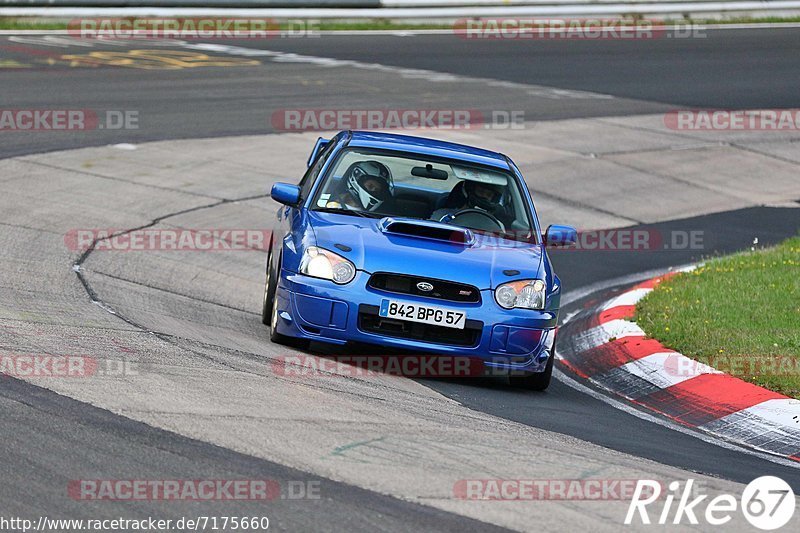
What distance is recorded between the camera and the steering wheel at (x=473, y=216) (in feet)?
29.8

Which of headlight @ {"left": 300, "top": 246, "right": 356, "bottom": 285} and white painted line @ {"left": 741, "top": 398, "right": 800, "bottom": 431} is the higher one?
headlight @ {"left": 300, "top": 246, "right": 356, "bottom": 285}

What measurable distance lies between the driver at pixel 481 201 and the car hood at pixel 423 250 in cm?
45

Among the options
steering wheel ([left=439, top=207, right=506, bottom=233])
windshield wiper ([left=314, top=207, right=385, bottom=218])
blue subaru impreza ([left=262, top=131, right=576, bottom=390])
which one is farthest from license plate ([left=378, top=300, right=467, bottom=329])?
steering wheel ([left=439, top=207, right=506, bottom=233])

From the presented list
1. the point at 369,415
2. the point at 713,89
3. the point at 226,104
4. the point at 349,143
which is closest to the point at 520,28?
the point at 713,89

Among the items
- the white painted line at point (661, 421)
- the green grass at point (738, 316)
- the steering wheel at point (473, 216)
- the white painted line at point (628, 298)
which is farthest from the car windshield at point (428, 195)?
the white painted line at point (628, 298)

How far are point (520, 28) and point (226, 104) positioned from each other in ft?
36.3

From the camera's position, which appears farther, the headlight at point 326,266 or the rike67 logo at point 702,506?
the headlight at point 326,266

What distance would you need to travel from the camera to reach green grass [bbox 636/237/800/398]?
863cm

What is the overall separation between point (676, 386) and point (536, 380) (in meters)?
0.96

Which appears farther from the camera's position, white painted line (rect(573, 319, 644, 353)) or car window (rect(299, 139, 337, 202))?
white painted line (rect(573, 319, 644, 353))

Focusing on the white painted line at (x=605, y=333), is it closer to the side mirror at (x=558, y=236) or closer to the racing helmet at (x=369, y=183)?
the side mirror at (x=558, y=236)

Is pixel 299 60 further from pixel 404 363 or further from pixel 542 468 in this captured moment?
pixel 542 468

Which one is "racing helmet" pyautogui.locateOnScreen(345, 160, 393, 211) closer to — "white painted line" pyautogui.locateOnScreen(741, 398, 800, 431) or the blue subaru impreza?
the blue subaru impreza

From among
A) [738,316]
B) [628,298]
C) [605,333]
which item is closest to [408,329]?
[605,333]
